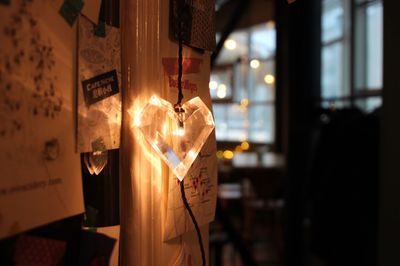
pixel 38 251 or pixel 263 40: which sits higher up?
pixel 263 40

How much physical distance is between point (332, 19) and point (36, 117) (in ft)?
16.3

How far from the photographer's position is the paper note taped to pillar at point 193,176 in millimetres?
764

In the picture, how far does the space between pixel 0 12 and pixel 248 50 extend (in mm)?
7261

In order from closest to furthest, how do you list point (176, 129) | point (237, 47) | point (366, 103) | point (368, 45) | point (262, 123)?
point (176, 129) → point (366, 103) → point (368, 45) → point (262, 123) → point (237, 47)

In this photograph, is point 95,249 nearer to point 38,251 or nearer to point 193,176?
point 38,251

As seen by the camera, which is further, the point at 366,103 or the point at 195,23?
the point at 366,103

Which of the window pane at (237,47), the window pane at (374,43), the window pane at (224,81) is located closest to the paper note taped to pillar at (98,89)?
the window pane at (374,43)

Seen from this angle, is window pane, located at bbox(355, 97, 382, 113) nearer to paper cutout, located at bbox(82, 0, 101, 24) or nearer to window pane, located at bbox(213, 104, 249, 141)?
paper cutout, located at bbox(82, 0, 101, 24)

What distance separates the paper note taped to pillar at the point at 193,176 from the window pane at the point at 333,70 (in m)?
4.09

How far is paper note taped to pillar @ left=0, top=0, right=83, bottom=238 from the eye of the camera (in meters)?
0.46

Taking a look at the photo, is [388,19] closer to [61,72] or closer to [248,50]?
[61,72]

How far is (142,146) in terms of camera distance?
28.3 inches

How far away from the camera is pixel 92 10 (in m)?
0.60

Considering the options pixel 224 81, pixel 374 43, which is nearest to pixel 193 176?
pixel 374 43
